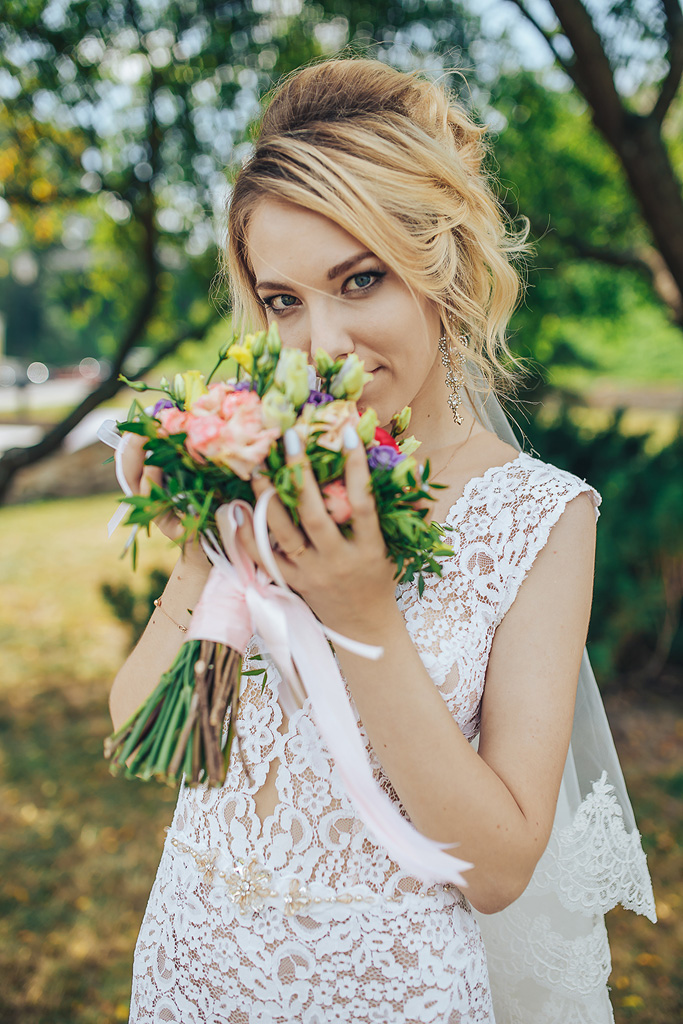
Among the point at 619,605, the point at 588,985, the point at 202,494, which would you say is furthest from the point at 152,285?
the point at 588,985

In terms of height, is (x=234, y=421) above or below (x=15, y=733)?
above

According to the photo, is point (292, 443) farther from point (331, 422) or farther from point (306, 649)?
point (306, 649)

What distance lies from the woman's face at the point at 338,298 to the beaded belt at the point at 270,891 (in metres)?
1.02

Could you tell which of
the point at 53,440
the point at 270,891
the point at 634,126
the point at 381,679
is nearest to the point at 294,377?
the point at 381,679

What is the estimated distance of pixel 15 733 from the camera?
18.4ft

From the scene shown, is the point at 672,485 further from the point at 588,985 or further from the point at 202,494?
the point at 202,494

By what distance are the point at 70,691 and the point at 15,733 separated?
74 cm

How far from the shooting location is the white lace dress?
1503 mm

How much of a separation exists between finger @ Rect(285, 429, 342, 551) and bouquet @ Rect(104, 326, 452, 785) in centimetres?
1

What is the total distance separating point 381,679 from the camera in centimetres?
130

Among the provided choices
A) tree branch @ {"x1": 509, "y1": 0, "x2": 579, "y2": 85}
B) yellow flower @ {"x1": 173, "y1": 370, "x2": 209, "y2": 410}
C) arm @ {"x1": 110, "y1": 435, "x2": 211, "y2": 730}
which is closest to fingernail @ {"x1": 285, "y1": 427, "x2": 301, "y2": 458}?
yellow flower @ {"x1": 173, "y1": 370, "x2": 209, "y2": 410}

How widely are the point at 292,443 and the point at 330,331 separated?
532 mm

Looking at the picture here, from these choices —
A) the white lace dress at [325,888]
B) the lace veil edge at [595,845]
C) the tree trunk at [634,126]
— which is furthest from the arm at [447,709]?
the tree trunk at [634,126]

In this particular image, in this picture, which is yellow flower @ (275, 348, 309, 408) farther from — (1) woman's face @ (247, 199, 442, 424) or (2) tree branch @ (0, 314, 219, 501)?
(2) tree branch @ (0, 314, 219, 501)
